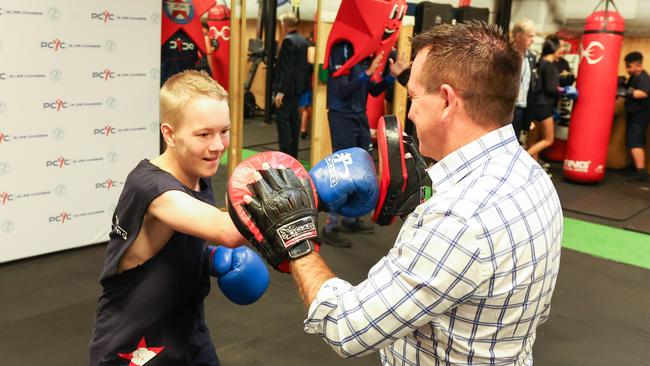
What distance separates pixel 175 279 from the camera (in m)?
1.80

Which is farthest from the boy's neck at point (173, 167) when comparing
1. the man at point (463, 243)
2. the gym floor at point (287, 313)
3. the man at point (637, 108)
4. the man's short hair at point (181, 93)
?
the man at point (637, 108)

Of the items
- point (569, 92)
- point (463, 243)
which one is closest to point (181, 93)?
point (463, 243)

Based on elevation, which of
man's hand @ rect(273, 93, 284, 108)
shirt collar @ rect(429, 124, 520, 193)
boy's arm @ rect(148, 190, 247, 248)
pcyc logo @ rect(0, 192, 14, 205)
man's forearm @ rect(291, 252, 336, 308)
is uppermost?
shirt collar @ rect(429, 124, 520, 193)

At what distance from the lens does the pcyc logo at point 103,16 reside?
424 centimetres

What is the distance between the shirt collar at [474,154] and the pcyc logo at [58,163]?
11.7 feet

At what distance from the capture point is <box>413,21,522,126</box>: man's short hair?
4.05 ft

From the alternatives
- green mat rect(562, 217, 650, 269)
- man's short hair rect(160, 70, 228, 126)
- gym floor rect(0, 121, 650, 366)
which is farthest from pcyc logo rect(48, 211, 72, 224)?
green mat rect(562, 217, 650, 269)

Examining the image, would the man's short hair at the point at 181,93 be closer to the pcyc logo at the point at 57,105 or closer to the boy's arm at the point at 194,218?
the boy's arm at the point at 194,218

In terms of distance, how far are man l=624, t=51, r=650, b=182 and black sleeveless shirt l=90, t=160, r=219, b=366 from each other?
22.9ft

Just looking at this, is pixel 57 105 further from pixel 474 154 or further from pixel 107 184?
pixel 474 154

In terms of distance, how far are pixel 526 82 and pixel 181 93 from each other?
17.9ft

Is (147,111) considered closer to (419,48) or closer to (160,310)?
(160,310)

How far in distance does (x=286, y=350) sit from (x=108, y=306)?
1516mm

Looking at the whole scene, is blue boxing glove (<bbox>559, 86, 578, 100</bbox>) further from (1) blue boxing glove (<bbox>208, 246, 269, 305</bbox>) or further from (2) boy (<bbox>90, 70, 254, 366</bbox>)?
(2) boy (<bbox>90, 70, 254, 366</bbox>)
